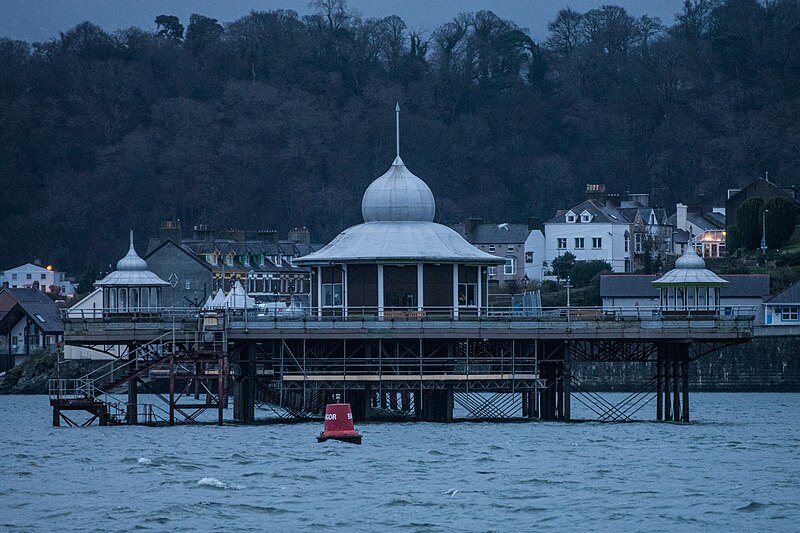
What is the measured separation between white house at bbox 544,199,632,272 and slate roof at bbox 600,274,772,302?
2086cm

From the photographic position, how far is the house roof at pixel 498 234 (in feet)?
531

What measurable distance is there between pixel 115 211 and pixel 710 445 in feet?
443

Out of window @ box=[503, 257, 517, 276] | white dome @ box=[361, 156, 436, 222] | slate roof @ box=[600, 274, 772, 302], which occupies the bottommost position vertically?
slate roof @ box=[600, 274, 772, 302]

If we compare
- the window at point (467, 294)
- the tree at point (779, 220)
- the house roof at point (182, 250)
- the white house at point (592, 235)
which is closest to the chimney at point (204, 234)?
the house roof at point (182, 250)

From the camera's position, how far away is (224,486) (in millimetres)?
54500

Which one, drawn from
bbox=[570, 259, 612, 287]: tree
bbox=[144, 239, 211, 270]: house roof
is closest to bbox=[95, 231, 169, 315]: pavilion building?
bbox=[144, 239, 211, 270]: house roof

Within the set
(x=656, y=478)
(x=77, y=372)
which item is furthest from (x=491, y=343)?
(x=77, y=372)

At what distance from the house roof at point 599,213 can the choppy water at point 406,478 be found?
269 feet

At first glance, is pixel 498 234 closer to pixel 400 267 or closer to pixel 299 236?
pixel 299 236

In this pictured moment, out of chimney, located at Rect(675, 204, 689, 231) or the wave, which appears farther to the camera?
chimney, located at Rect(675, 204, 689, 231)

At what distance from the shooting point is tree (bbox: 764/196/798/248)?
5738 inches

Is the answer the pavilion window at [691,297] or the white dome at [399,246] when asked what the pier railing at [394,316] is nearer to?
the pavilion window at [691,297]

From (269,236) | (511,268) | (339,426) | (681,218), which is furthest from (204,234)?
(339,426)

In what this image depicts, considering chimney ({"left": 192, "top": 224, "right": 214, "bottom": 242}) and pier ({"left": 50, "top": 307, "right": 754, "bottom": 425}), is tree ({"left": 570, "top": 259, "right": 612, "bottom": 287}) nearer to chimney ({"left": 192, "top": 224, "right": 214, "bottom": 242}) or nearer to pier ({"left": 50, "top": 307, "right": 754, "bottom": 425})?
chimney ({"left": 192, "top": 224, "right": 214, "bottom": 242})
